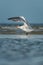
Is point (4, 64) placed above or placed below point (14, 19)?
below

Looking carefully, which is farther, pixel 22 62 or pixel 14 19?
pixel 14 19

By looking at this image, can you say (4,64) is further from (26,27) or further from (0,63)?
(26,27)

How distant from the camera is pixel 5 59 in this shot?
14250 mm

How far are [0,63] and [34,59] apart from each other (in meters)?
1.94

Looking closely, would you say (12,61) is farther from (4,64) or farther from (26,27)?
(26,27)

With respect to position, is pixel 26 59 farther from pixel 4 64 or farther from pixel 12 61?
pixel 4 64

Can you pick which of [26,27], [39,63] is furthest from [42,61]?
[26,27]

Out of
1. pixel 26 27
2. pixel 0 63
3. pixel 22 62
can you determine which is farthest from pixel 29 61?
pixel 26 27

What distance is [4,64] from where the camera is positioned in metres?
12.8

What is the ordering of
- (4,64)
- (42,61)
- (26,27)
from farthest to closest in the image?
(26,27) → (42,61) → (4,64)

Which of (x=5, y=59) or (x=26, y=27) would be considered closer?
(x=5, y=59)

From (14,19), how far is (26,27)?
9.21 feet

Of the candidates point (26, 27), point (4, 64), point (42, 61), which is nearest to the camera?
point (4, 64)

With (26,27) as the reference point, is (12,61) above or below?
below
